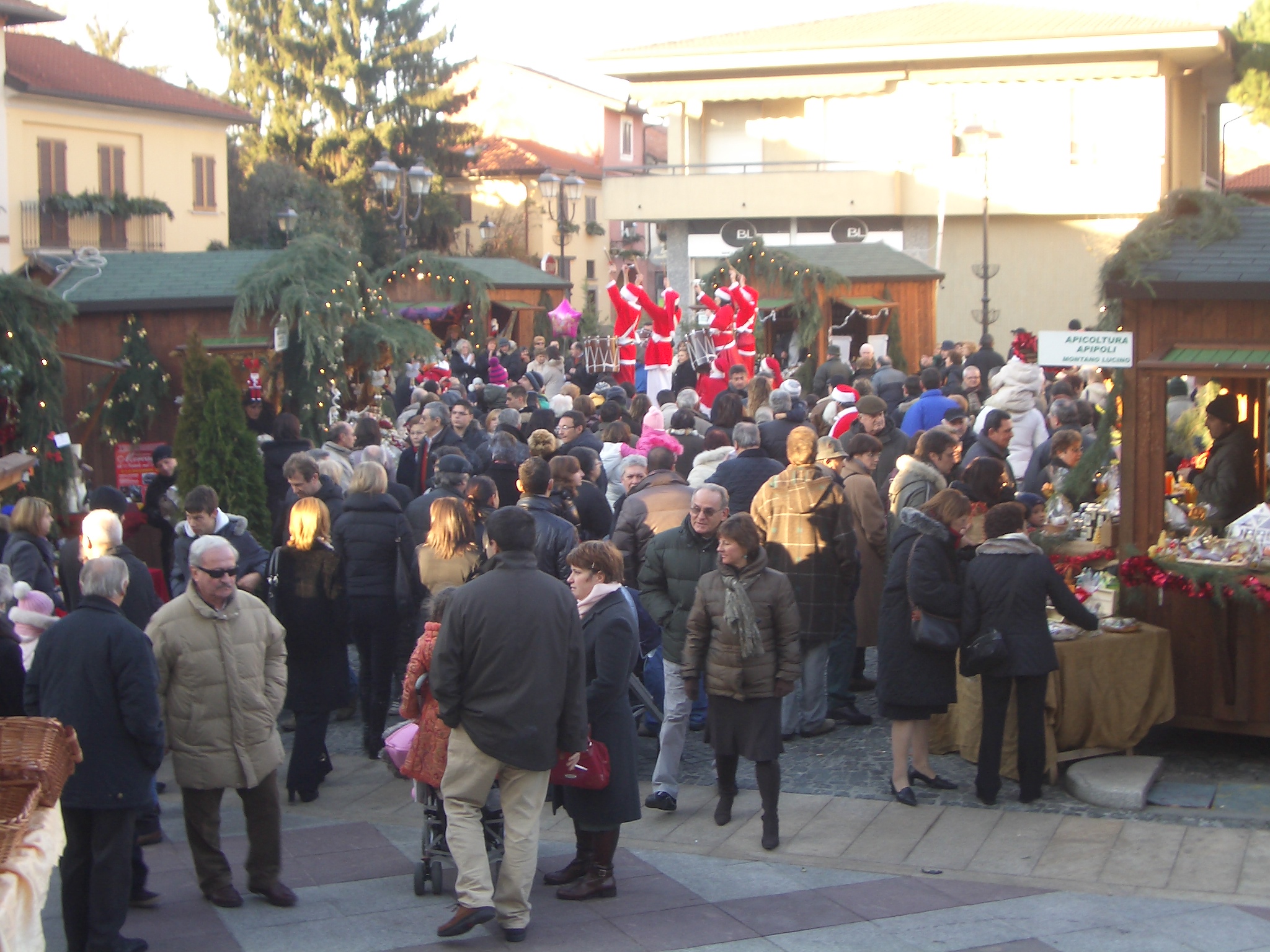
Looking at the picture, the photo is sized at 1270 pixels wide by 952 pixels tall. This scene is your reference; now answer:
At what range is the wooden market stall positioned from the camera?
7.55 metres

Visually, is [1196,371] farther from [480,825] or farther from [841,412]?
[480,825]

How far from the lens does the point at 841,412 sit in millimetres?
11539

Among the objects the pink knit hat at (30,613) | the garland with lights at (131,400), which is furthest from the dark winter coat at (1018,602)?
the garland with lights at (131,400)

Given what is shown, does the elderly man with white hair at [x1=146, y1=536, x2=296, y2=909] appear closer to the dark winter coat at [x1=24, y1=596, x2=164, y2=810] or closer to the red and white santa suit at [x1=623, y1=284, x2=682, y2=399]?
the dark winter coat at [x1=24, y1=596, x2=164, y2=810]

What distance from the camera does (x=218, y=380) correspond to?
33.5 ft

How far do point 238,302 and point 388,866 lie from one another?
740 centimetres

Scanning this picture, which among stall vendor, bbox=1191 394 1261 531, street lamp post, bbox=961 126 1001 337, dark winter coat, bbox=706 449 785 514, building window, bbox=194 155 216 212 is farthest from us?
building window, bbox=194 155 216 212

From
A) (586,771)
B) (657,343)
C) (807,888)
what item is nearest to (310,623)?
(586,771)

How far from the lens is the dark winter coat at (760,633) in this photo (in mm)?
6625

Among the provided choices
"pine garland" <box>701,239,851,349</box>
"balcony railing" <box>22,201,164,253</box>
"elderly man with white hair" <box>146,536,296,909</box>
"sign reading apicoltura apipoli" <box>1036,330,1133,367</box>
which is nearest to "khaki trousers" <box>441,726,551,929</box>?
"elderly man with white hair" <box>146,536,296,909</box>

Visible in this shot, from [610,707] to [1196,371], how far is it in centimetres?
383

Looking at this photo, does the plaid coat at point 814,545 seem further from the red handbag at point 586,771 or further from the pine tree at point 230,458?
the pine tree at point 230,458

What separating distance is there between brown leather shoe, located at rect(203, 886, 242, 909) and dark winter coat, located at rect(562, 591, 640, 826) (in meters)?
1.47

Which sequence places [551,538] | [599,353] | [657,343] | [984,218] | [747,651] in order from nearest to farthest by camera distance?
[747,651], [551,538], [657,343], [599,353], [984,218]
